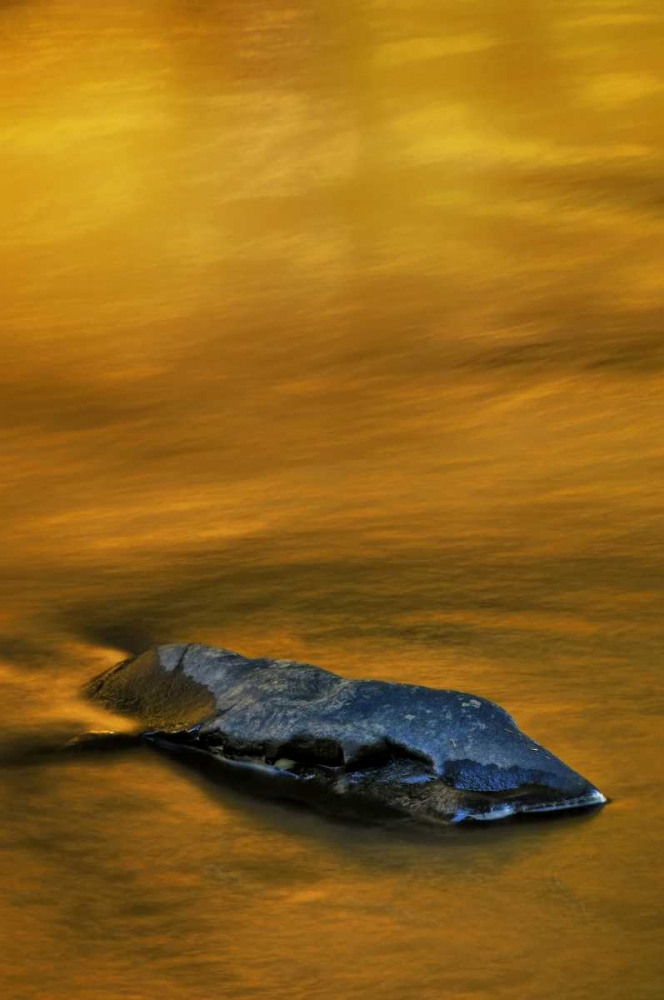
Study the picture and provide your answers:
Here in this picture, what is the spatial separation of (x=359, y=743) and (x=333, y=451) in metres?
1.70

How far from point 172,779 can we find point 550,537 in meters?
1.04

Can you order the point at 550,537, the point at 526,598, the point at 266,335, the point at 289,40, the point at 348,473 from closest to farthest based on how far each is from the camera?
the point at 526,598
the point at 550,537
the point at 348,473
the point at 266,335
the point at 289,40

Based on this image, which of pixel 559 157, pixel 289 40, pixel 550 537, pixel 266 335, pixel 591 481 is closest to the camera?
pixel 550 537

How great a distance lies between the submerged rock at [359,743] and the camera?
6.81ft

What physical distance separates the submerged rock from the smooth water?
56mm

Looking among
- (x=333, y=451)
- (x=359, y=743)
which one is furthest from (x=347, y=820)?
(x=333, y=451)

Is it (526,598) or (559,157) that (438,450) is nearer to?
(526,598)

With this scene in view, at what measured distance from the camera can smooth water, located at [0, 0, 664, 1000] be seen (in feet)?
6.10

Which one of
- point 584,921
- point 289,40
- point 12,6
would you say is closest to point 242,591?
point 584,921

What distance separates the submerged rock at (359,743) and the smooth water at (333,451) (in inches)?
2.2

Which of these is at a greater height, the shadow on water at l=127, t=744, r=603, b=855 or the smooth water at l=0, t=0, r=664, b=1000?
the smooth water at l=0, t=0, r=664, b=1000

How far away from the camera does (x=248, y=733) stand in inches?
88.4

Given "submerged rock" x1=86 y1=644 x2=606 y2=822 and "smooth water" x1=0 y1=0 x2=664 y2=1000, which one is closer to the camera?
"smooth water" x1=0 y1=0 x2=664 y2=1000

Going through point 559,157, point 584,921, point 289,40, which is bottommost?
point 584,921
